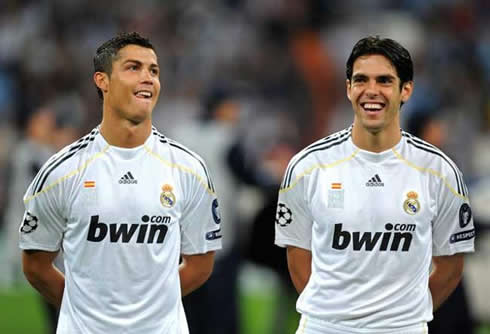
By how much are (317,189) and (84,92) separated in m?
12.1

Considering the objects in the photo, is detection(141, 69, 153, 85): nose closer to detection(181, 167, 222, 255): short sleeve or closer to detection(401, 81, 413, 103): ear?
detection(181, 167, 222, 255): short sleeve

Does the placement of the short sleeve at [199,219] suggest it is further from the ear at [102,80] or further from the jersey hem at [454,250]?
the jersey hem at [454,250]

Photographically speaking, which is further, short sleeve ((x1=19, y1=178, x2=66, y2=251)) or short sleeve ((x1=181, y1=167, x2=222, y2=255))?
short sleeve ((x1=181, y1=167, x2=222, y2=255))

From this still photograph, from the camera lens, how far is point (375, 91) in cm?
587

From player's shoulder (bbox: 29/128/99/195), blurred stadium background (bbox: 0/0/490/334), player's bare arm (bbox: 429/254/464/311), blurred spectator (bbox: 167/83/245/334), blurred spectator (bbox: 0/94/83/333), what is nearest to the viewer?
player's shoulder (bbox: 29/128/99/195)

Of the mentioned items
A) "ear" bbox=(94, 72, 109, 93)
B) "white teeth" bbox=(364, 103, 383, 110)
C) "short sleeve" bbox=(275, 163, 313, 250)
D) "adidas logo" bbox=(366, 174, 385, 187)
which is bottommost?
"short sleeve" bbox=(275, 163, 313, 250)

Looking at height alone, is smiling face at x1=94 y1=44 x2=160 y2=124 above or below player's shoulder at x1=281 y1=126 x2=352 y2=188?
above

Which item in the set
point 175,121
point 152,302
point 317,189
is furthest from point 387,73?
point 175,121

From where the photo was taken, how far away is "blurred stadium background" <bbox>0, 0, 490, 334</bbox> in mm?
16547

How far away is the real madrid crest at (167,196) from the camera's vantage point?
5.95 m

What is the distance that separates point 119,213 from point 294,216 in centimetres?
94

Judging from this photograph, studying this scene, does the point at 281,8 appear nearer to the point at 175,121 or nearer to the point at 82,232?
the point at 175,121

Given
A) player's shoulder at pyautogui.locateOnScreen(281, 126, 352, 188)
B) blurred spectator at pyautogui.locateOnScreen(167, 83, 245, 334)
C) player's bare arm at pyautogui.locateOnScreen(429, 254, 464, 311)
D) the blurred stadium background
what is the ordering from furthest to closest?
the blurred stadium background → blurred spectator at pyautogui.locateOnScreen(167, 83, 245, 334) → player's bare arm at pyautogui.locateOnScreen(429, 254, 464, 311) → player's shoulder at pyautogui.locateOnScreen(281, 126, 352, 188)

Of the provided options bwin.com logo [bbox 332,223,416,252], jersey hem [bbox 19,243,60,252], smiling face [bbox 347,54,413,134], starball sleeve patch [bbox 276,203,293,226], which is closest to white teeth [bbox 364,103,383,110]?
smiling face [bbox 347,54,413,134]
